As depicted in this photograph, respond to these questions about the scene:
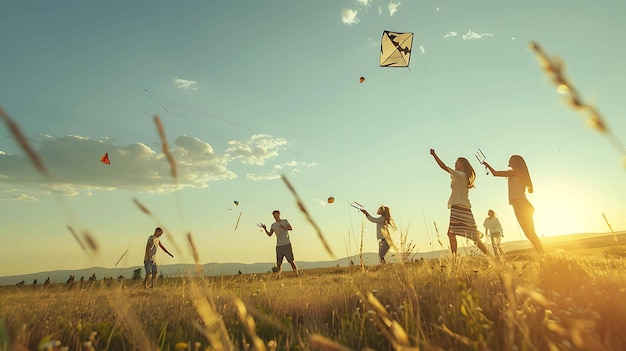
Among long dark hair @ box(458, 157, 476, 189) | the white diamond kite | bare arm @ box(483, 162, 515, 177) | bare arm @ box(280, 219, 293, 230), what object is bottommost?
bare arm @ box(483, 162, 515, 177)

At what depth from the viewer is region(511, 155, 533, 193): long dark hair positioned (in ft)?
27.8

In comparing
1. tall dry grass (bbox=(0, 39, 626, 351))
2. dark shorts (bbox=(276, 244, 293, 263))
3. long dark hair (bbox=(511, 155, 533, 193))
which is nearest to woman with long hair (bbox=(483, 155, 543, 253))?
long dark hair (bbox=(511, 155, 533, 193))

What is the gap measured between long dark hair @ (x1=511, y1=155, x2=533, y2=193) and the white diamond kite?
474 cm

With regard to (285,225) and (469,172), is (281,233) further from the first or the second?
(469,172)

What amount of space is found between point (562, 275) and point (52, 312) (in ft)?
17.4

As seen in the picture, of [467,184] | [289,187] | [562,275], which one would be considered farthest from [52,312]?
[467,184]

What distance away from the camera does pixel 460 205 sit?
8.85 metres

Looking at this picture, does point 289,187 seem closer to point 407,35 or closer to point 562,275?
point 562,275

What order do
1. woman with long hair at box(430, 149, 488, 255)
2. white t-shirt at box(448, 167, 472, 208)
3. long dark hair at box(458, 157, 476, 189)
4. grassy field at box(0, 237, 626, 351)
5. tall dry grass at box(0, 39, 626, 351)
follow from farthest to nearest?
long dark hair at box(458, 157, 476, 189) → white t-shirt at box(448, 167, 472, 208) → woman with long hair at box(430, 149, 488, 255) → grassy field at box(0, 237, 626, 351) → tall dry grass at box(0, 39, 626, 351)

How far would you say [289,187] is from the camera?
177 cm

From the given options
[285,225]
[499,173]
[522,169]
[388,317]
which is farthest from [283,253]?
[388,317]

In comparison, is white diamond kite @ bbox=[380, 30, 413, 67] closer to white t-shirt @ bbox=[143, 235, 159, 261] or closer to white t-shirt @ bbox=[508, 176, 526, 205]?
white t-shirt @ bbox=[508, 176, 526, 205]

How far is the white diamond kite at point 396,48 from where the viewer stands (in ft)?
39.8

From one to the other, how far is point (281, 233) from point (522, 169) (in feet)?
29.0
